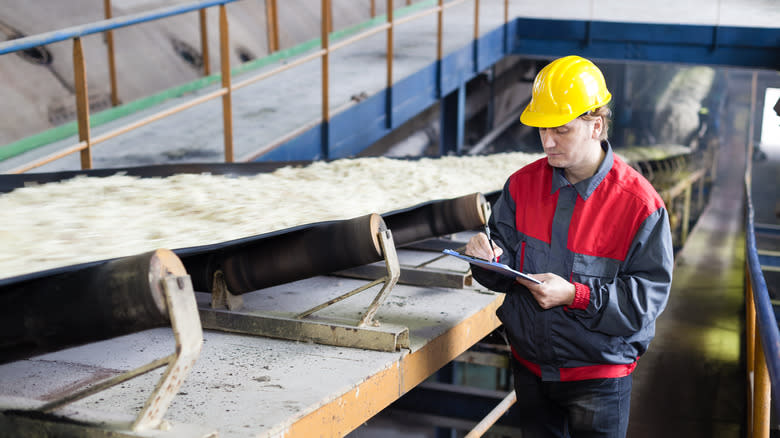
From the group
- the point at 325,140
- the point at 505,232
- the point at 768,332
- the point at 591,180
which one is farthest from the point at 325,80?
the point at 768,332

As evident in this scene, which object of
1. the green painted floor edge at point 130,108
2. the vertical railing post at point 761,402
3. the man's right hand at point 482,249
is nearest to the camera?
the man's right hand at point 482,249

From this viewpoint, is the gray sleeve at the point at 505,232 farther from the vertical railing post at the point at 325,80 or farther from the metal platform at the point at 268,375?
the vertical railing post at the point at 325,80

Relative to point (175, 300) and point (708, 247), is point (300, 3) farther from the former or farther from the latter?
point (175, 300)

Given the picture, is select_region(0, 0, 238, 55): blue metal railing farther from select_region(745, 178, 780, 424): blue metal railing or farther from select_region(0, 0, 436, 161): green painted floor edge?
select_region(745, 178, 780, 424): blue metal railing

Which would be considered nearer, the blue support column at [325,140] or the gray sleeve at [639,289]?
the gray sleeve at [639,289]

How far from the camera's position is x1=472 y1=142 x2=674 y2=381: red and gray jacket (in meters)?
2.00

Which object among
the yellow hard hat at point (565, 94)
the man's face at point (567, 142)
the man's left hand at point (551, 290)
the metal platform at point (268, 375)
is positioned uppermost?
the yellow hard hat at point (565, 94)

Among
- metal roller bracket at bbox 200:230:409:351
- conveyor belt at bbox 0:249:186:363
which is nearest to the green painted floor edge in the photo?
metal roller bracket at bbox 200:230:409:351

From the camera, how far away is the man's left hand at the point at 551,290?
2006mm

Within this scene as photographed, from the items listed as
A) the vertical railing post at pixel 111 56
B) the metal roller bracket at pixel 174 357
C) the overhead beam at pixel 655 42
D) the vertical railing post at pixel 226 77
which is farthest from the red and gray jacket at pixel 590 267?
the overhead beam at pixel 655 42

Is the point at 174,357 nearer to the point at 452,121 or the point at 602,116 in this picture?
the point at 602,116

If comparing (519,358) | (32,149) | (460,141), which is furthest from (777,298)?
(32,149)

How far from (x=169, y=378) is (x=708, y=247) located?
44.9ft

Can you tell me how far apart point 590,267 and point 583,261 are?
26 mm
